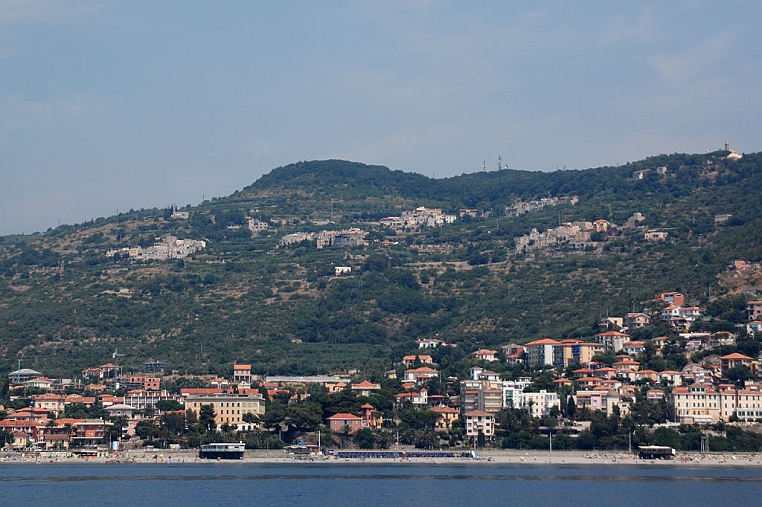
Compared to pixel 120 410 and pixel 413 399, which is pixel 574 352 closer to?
pixel 413 399

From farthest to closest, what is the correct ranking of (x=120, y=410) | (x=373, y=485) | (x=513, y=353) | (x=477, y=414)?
(x=513, y=353), (x=120, y=410), (x=477, y=414), (x=373, y=485)

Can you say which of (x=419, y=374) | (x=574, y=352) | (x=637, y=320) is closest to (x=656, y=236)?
(x=637, y=320)

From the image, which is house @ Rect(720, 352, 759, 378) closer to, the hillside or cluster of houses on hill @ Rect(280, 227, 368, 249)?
the hillside

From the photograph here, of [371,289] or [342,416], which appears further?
[371,289]

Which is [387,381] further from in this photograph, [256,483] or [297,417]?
[256,483]

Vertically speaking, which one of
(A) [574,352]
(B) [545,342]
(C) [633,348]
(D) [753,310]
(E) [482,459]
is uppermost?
(D) [753,310]

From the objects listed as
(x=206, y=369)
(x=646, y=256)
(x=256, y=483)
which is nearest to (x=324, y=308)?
(x=206, y=369)
